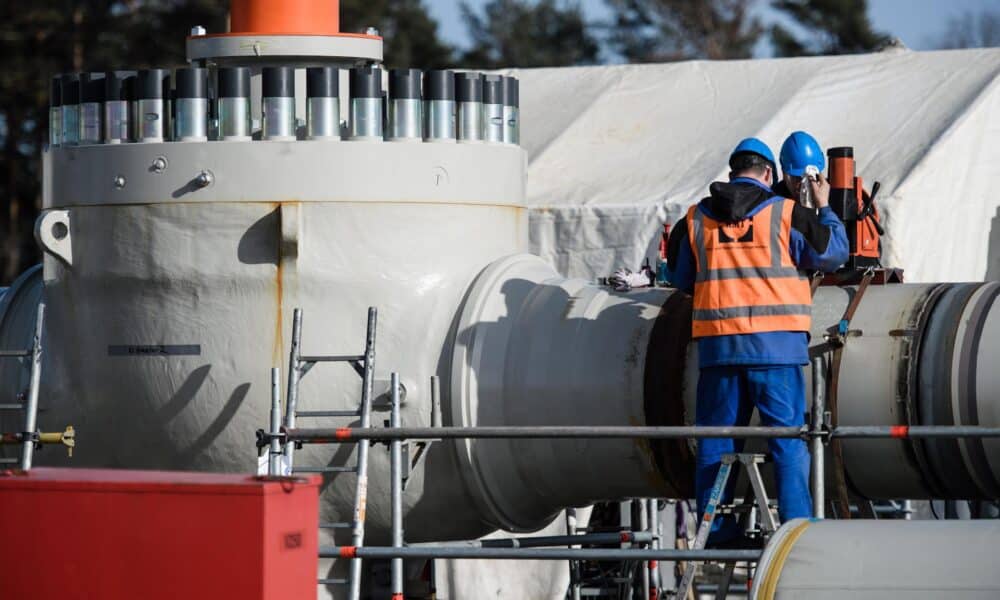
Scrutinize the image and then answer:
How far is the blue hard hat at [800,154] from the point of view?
856cm

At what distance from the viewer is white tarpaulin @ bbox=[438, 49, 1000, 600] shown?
41.1ft

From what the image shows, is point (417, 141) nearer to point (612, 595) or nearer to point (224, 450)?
point (224, 450)

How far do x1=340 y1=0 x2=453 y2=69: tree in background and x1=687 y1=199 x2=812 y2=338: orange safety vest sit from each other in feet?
96.6

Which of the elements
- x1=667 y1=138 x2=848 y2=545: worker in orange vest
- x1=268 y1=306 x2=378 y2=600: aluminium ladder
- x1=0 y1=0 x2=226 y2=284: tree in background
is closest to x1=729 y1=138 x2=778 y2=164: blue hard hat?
x1=667 y1=138 x2=848 y2=545: worker in orange vest

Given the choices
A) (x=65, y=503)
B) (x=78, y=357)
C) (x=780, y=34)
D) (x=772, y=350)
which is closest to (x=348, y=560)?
(x=78, y=357)

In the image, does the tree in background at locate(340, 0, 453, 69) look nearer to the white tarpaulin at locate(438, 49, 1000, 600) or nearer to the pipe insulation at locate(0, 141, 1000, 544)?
the white tarpaulin at locate(438, 49, 1000, 600)

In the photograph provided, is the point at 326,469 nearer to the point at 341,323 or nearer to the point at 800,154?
the point at 341,323

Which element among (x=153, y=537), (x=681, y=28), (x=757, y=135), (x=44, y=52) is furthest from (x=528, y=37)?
(x=153, y=537)

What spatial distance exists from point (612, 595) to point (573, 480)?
93.9 inches

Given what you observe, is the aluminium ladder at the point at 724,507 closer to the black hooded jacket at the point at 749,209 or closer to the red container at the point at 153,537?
the black hooded jacket at the point at 749,209

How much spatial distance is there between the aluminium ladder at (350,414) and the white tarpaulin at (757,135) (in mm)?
2768

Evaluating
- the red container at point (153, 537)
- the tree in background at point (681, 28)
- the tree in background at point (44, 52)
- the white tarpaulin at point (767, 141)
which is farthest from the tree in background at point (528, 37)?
the red container at point (153, 537)

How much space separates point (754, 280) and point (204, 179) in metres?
2.73

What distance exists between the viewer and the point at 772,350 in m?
7.99
